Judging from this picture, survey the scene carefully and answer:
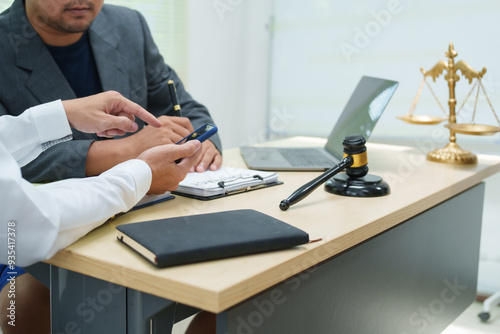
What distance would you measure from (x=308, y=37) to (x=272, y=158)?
1.60 meters

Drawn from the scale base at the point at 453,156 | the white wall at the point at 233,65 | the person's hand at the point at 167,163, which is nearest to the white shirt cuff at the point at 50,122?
the person's hand at the point at 167,163

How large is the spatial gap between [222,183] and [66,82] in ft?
1.93

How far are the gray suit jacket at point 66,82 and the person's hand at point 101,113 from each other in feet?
0.52

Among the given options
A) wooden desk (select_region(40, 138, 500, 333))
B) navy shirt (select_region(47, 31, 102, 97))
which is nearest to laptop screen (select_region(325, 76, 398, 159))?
wooden desk (select_region(40, 138, 500, 333))

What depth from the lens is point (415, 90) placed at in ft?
8.23

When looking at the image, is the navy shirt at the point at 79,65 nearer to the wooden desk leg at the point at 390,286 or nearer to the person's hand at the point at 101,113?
the person's hand at the point at 101,113

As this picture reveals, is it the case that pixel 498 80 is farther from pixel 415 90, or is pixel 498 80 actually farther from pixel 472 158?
pixel 472 158

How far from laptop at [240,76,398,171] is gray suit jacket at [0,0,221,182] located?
17cm

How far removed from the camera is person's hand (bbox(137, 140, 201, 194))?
923 mm

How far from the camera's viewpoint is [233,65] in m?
3.16

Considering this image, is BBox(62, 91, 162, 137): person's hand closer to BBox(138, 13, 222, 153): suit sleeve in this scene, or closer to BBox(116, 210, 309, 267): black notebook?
BBox(116, 210, 309, 267): black notebook

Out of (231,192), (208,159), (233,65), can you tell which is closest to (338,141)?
(208,159)

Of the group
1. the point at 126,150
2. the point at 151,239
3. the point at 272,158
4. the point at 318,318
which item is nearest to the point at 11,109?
the point at 126,150

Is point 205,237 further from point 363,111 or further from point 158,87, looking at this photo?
point 158,87
